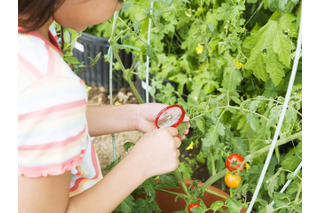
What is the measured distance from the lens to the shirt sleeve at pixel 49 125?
2.11 feet

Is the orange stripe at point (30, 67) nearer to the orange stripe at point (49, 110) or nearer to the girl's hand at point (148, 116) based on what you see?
the orange stripe at point (49, 110)

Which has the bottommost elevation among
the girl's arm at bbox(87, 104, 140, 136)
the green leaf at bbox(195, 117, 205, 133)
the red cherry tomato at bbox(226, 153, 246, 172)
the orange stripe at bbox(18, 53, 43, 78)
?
the red cherry tomato at bbox(226, 153, 246, 172)

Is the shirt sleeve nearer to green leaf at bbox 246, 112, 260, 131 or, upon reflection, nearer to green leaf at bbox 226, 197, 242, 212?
green leaf at bbox 226, 197, 242, 212

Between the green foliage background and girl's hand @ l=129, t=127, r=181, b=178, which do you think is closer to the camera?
girl's hand @ l=129, t=127, r=181, b=178

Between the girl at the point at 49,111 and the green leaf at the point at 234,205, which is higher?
the girl at the point at 49,111

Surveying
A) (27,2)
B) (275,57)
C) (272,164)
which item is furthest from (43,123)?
(272,164)

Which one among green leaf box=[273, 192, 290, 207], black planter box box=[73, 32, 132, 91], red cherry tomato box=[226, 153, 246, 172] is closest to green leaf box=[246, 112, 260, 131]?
red cherry tomato box=[226, 153, 246, 172]

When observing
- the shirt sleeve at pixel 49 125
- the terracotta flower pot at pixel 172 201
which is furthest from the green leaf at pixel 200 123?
the shirt sleeve at pixel 49 125

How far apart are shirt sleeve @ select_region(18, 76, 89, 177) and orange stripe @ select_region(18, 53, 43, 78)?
0.01 metres

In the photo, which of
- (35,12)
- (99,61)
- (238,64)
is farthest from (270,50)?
(99,61)

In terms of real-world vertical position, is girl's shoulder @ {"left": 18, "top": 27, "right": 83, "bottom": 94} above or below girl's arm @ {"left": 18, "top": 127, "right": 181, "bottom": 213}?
above

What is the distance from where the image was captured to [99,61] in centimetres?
296

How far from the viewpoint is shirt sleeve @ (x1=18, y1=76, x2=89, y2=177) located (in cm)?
64

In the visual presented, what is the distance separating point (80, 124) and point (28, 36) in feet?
0.57
